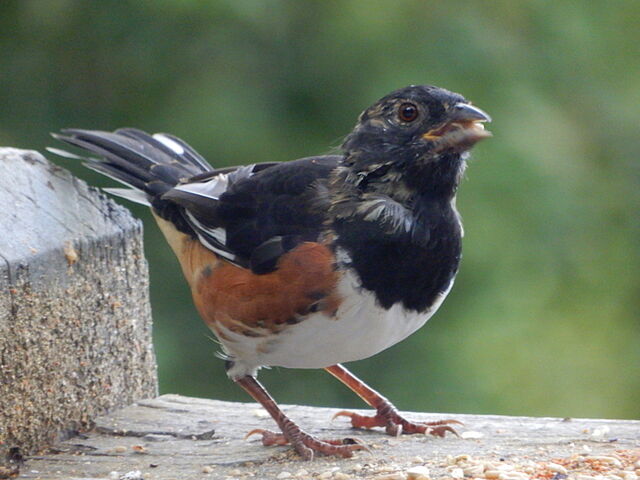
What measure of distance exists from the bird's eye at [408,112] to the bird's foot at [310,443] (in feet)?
3.60

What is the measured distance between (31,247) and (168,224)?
867 millimetres

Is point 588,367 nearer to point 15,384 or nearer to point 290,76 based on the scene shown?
point 290,76

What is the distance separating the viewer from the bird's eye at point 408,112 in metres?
3.38

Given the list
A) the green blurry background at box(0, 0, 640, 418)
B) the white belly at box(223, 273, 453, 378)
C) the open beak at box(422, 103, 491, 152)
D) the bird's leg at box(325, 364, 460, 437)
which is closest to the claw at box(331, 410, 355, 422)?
the bird's leg at box(325, 364, 460, 437)

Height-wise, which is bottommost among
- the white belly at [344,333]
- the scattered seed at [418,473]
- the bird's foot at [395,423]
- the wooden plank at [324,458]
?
the scattered seed at [418,473]

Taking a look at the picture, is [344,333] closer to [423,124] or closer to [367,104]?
[423,124]

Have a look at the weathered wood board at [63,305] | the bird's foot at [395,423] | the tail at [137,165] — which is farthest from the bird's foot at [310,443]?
the tail at [137,165]

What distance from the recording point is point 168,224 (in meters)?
4.08

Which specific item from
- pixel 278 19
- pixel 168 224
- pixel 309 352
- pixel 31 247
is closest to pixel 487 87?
pixel 278 19

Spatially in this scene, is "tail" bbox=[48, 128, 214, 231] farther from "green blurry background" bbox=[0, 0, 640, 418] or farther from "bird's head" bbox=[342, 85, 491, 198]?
"green blurry background" bbox=[0, 0, 640, 418]

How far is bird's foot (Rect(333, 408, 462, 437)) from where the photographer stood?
11.9ft

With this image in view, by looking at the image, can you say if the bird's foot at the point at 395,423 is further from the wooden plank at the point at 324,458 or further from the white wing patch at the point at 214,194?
the white wing patch at the point at 214,194

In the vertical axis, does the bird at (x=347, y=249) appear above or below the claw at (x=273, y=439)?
above

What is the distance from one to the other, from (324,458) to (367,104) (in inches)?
96.0
